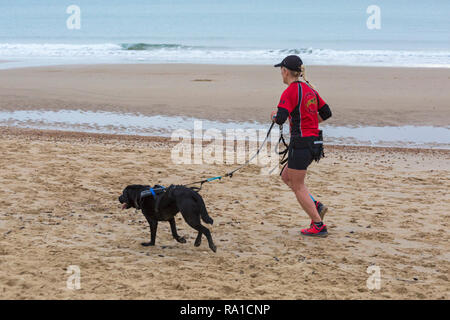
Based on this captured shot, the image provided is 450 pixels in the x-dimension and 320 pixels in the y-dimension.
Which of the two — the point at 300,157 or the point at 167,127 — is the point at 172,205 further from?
the point at 167,127

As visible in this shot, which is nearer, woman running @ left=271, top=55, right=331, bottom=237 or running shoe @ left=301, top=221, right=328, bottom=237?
woman running @ left=271, top=55, right=331, bottom=237

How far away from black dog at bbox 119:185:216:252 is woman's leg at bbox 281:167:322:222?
3.78 ft

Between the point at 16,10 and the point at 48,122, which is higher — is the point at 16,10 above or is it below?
above

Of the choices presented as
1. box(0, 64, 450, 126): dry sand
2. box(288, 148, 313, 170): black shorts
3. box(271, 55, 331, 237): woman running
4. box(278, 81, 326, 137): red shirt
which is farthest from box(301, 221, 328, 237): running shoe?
box(0, 64, 450, 126): dry sand

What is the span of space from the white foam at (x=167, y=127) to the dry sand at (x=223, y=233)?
2469 mm

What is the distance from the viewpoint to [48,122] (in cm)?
1419

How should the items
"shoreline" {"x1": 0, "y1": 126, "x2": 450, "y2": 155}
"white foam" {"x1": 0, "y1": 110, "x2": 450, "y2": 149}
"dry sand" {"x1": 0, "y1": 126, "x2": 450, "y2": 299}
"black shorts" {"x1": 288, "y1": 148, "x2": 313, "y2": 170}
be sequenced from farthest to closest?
"white foam" {"x1": 0, "y1": 110, "x2": 450, "y2": 149} → "shoreline" {"x1": 0, "y1": 126, "x2": 450, "y2": 155} → "black shorts" {"x1": 288, "y1": 148, "x2": 313, "y2": 170} → "dry sand" {"x1": 0, "y1": 126, "x2": 450, "y2": 299}

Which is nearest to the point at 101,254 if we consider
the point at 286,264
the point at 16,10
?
the point at 286,264

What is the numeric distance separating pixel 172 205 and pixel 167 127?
8.53m

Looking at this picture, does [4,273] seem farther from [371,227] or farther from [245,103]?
[245,103]

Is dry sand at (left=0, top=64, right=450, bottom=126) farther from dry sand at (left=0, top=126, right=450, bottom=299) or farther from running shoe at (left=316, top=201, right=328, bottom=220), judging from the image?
running shoe at (left=316, top=201, right=328, bottom=220)

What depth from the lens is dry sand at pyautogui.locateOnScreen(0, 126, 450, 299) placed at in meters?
4.46

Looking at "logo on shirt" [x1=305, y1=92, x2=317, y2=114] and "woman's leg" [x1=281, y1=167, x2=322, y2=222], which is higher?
"logo on shirt" [x1=305, y1=92, x2=317, y2=114]
